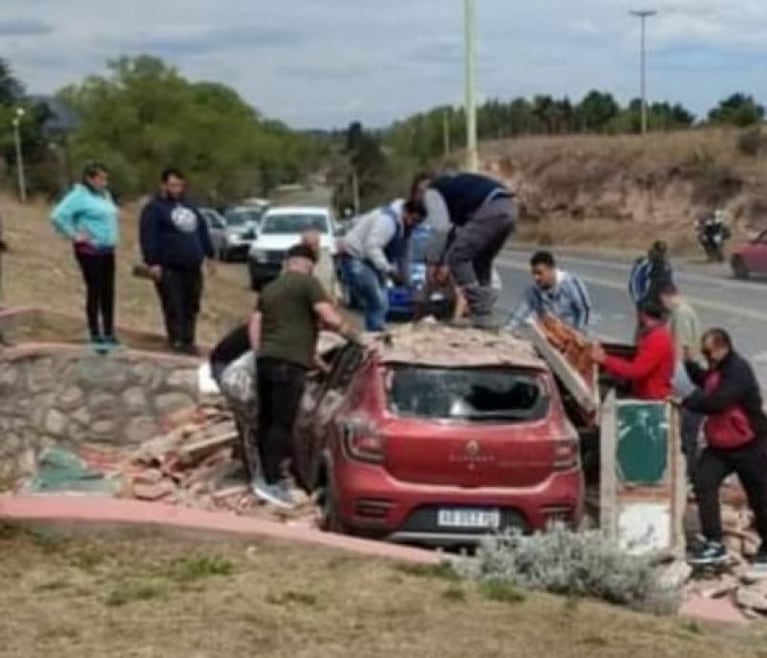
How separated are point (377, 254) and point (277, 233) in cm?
2525

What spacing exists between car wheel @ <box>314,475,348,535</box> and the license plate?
599 millimetres

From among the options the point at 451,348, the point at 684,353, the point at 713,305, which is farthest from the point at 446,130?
the point at 451,348

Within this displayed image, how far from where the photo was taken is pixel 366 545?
9539 millimetres

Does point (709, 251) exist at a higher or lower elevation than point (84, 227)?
lower

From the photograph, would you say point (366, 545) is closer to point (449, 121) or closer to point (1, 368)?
point (1, 368)

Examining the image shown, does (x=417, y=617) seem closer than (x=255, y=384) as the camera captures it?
Yes

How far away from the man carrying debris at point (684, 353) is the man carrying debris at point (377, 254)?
8.72 feet

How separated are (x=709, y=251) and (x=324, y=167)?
94121 millimetres

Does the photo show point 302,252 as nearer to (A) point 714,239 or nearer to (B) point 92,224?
(B) point 92,224

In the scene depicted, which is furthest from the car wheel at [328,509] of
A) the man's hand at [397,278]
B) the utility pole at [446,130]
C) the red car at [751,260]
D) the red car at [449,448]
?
the utility pole at [446,130]

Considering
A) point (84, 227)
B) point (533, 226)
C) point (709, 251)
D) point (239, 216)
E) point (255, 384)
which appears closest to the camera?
point (255, 384)

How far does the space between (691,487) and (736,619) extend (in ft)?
9.81

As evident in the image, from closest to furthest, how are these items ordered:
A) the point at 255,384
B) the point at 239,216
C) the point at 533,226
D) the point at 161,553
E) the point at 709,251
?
the point at 161,553 < the point at 255,384 < the point at 239,216 < the point at 709,251 < the point at 533,226

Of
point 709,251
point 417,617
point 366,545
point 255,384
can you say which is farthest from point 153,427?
point 709,251
